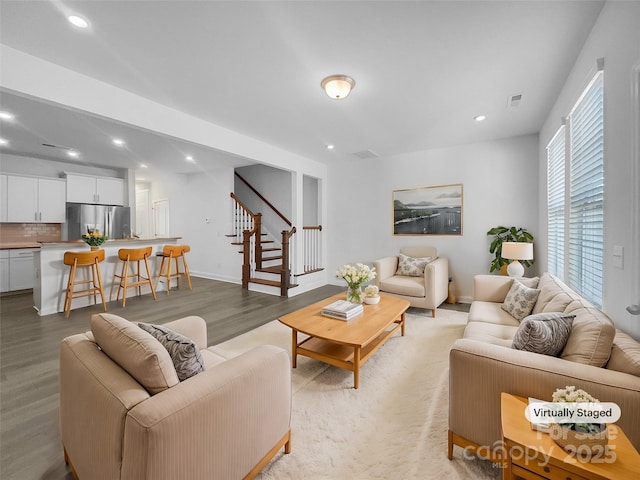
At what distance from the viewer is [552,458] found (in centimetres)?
Answer: 105

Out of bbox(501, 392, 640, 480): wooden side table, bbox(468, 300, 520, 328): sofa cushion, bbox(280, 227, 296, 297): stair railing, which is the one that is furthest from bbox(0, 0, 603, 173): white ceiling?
bbox(501, 392, 640, 480): wooden side table

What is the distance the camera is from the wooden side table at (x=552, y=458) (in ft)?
3.17

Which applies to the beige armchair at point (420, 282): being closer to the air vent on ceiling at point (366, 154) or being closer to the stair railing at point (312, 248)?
the stair railing at point (312, 248)

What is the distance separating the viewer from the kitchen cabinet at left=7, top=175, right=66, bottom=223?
5.38 meters

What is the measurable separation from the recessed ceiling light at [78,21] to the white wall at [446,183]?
4495 millimetres

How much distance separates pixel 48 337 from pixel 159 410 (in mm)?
3439

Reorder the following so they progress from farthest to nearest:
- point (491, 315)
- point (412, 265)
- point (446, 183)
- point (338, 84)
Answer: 1. point (446, 183)
2. point (412, 265)
3. point (491, 315)
4. point (338, 84)

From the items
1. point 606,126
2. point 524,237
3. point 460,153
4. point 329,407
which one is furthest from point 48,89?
point 524,237

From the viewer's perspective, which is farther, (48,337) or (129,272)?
(129,272)

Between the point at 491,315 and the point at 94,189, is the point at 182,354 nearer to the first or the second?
the point at 491,315

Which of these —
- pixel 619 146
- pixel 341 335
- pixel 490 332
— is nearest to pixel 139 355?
pixel 341 335

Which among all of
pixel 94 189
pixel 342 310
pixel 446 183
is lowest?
pixel 342 310

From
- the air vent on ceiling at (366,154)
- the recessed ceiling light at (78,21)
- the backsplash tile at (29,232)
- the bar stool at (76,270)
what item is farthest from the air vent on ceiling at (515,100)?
the backsplash tile at (29,232)

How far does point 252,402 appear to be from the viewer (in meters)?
1.29
